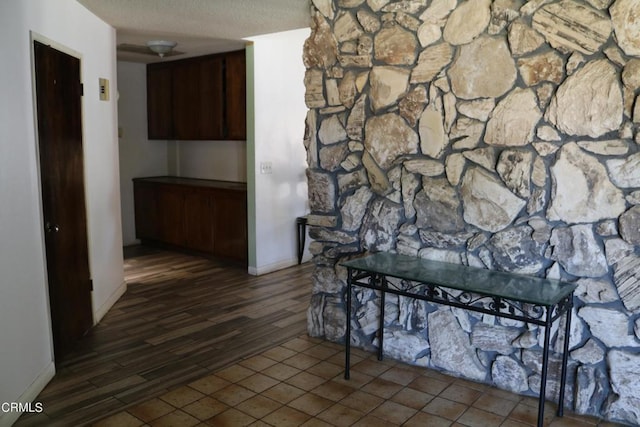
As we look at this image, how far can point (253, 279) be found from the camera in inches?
201

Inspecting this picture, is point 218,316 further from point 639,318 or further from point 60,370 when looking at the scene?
point 639,318

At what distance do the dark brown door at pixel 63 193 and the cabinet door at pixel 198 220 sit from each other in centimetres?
206

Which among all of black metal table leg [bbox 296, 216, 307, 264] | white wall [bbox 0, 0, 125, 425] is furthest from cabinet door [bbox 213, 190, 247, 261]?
white wall [bbox 0, 0, 125, 425]

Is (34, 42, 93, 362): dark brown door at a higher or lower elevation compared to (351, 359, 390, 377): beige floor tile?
higher

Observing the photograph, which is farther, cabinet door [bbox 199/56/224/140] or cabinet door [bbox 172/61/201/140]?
cabinet door [bbox 172/61/201/140]

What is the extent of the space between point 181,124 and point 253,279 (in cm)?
217

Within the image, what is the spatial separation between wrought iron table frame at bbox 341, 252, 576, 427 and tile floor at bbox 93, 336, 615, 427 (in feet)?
0.56

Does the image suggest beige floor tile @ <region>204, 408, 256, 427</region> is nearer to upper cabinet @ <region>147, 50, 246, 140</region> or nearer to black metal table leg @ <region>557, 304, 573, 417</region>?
black metal table leg @ <region>557, 304, 573, 417</region>

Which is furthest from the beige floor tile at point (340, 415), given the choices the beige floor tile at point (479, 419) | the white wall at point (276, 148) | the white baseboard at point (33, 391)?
the white wall at point (276, 148)

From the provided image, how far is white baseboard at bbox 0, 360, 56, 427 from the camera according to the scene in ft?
8.04

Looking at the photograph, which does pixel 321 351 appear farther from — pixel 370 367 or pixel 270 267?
pixel 270 267

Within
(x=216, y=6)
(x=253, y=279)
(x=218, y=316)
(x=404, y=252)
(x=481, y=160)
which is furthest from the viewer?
(x=253, y=279)

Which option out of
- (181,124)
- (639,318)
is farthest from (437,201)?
(181,124)

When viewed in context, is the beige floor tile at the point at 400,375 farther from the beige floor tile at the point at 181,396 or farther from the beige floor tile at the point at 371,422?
the beige floor tile at the point at 181,396
